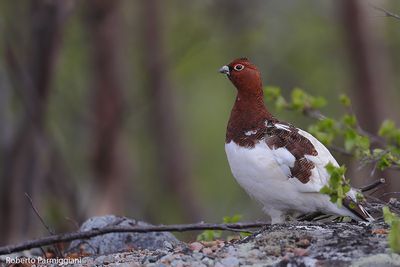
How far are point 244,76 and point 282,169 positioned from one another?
1213mm

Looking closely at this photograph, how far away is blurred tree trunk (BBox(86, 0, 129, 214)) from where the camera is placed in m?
13.8

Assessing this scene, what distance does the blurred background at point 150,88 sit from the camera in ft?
39.3

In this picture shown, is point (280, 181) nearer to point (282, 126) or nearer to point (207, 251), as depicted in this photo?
point (282, 126)

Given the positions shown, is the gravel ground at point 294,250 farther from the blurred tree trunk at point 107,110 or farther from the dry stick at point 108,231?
the blurred tree trunk at point 107,110

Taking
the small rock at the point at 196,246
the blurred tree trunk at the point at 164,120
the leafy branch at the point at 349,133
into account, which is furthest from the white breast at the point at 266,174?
the blurred tree trunk at the point at 164,120

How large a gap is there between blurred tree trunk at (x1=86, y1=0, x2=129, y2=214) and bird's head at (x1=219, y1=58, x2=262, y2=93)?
708 cm

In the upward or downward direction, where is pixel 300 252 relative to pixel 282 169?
downward

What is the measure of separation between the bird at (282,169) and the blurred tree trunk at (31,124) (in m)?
5.27

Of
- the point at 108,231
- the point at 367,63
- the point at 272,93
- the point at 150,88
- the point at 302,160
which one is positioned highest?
the point at 150,88

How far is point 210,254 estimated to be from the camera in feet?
17.3

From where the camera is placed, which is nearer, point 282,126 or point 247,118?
point 282,126

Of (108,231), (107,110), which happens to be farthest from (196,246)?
(107,110)

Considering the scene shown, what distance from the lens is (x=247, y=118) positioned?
6.50 metres

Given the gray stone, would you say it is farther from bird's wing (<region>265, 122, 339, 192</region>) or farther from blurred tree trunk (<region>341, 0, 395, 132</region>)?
blurred tree trunk (<region>341, 0, 395, 132</region>)
